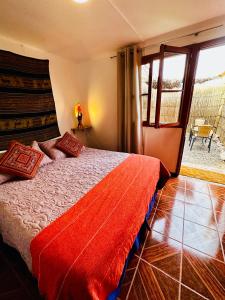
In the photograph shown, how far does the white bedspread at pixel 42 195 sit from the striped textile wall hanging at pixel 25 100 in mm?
750

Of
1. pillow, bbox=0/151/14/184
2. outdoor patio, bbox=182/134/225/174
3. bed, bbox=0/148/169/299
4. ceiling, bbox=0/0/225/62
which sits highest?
ceiling, bbox=0/0/225/62

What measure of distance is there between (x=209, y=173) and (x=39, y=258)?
3.13 meters

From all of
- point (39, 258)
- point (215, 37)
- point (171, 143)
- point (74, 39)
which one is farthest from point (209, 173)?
point (74, 39)

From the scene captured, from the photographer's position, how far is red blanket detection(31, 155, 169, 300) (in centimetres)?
72

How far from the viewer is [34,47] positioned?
2.36 m

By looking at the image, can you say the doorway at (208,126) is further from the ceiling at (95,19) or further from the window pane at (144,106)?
the window pane at (144,106)

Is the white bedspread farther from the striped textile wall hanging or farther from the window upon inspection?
the window

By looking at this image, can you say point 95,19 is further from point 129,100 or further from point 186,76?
point 186,76

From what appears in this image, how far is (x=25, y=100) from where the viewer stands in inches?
88.8

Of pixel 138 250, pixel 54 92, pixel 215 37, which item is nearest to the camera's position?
pixel 138 250

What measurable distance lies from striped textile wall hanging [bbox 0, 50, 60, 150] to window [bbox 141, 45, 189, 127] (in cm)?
174

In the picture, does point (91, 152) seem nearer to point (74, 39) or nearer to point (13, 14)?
point (74, 39)

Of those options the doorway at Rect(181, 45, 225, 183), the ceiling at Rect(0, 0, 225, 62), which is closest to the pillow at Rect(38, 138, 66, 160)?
the ceiling at Rect(0, 0, 225, 62)

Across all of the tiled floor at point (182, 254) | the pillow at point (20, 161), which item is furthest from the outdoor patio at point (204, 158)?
the pillow at point (20, 161)
